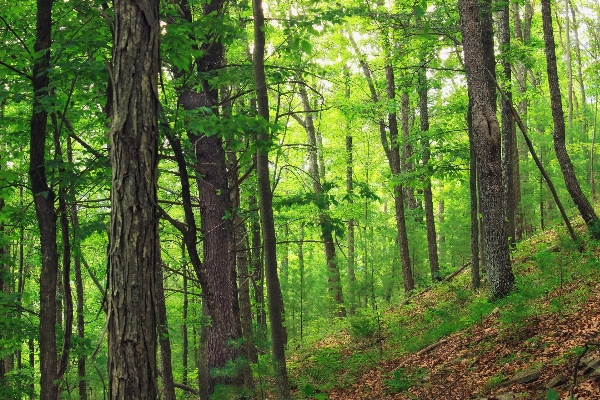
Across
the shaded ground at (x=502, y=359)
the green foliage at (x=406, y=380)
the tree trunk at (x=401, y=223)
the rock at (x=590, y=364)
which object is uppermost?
the tree trunk at (x=401, y=223)

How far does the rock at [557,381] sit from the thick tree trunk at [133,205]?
13.6 feet

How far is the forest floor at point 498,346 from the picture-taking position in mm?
5672

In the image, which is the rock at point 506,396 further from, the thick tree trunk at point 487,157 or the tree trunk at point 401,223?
the tree trunk at point 401,223

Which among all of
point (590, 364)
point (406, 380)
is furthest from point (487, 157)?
point (590, 364)

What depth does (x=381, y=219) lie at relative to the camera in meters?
21.6

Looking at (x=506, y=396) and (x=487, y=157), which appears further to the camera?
(x=487, y=157)

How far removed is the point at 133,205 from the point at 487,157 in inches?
309

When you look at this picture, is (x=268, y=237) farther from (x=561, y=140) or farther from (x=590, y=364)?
(x=561, y=140)

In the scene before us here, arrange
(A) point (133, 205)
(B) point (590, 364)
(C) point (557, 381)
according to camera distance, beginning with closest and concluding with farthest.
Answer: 1. (A) point (133, 205)
2. (B) point (590, 364)
3. (C) point (557, 381)

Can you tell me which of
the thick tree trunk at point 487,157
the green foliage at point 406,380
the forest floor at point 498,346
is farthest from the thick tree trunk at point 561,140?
the green foliage at point 406,380

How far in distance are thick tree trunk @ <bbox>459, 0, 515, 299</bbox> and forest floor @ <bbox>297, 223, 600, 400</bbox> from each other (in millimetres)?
529

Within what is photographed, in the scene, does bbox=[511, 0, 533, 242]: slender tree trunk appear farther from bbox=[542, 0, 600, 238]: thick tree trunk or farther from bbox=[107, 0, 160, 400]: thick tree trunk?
bbox=[107, 0, 160, 400]: thick tree trunk

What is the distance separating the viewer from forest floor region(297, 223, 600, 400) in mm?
5672

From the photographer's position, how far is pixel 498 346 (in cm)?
750
